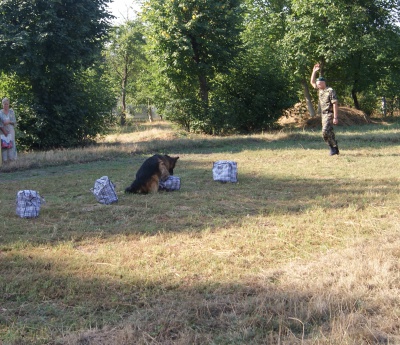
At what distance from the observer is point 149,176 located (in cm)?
853

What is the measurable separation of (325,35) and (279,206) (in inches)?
893

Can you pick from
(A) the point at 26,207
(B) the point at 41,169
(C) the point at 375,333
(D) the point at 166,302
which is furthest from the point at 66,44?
(C) the point at 375,333

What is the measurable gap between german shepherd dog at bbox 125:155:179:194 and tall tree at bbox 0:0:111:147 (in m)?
9.85

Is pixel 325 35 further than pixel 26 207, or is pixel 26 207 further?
pixel 325 35

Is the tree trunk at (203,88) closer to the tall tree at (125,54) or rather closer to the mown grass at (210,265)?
the mown grass at (210,265)

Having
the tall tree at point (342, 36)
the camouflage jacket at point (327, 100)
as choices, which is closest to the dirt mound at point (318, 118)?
the tall tree at point (342, 36)

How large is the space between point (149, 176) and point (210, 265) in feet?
13.7

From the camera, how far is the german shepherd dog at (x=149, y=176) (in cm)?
848

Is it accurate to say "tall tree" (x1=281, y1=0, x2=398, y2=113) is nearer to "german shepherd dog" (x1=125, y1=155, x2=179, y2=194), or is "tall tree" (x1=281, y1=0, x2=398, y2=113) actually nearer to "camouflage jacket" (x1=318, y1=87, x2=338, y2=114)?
"camouflage jacket" (x1=318, y1=87, x2=338, y2=114)

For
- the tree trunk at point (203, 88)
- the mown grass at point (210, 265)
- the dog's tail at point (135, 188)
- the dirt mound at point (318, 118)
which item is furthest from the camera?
the dirt mound at point (318, 118)

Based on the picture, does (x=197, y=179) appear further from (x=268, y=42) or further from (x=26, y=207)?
(x=268, y=42)

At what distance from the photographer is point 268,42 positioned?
1214 inches

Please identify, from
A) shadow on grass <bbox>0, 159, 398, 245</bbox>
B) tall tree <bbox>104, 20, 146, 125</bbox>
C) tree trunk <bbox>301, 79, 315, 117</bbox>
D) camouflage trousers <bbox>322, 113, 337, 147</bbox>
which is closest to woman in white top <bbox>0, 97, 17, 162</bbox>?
shadow on grass <bbox>0, 159, 398, 245</bbox>

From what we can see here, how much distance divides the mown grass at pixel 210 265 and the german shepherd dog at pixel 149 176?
21cm
